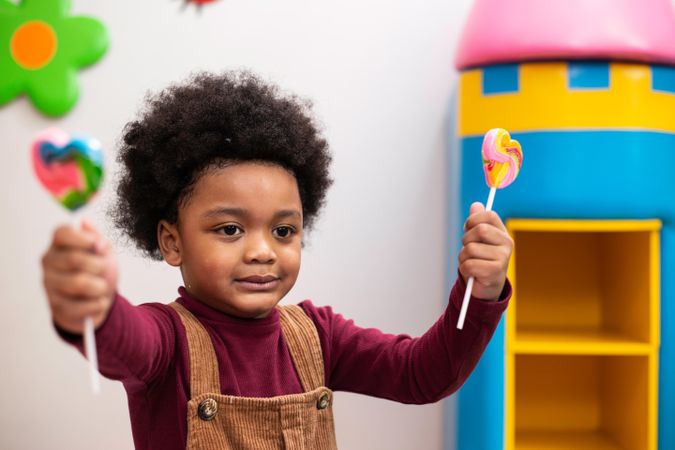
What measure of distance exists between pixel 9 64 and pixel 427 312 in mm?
1090

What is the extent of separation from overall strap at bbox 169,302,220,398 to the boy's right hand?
0.30 metres

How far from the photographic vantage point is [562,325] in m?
1.87

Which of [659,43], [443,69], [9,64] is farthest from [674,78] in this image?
[9,64]

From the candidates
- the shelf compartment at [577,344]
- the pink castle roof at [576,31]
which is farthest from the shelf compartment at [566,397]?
the pink castle roof at [576,31]

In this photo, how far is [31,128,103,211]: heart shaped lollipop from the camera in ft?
2.27

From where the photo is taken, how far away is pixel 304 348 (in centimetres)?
112

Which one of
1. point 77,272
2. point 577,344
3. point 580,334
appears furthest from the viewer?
point 580,334

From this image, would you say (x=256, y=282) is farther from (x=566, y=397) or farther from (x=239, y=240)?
(x=566, y=397)

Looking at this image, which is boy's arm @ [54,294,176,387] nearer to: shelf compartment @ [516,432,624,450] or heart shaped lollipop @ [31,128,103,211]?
heart shaped lollipop @ [31,128,103,211]

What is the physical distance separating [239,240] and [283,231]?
68 mm

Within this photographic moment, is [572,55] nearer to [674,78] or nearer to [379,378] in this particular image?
[674,78]

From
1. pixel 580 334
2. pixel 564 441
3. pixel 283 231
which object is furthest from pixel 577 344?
pixel 283 231

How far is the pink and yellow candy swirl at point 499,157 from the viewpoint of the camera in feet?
3.19

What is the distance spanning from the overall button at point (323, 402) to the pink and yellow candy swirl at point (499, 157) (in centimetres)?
35
